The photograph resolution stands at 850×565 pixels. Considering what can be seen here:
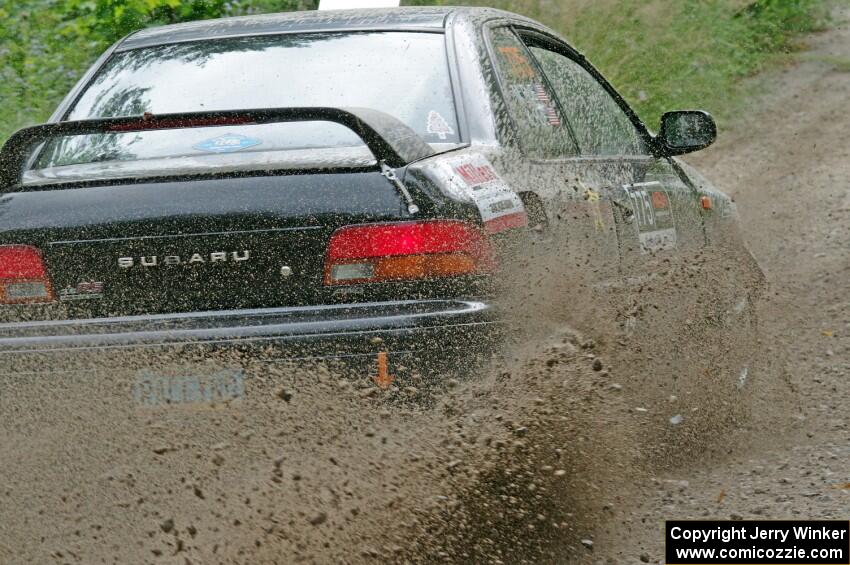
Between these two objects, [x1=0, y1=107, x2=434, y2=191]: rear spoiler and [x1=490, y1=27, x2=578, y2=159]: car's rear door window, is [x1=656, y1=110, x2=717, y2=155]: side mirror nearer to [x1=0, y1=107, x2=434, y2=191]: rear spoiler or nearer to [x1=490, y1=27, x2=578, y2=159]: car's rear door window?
[x1=490, y1=27, x2=578, y2=159]: car's rear door window

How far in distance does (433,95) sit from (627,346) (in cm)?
116

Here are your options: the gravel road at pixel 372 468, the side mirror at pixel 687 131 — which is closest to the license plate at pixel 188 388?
the gravel road at pixel 372 468

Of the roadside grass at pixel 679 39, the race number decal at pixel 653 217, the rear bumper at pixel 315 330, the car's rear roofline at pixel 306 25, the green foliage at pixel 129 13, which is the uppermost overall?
the car's rear roofline at pixel 306 25

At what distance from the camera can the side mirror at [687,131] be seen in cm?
529

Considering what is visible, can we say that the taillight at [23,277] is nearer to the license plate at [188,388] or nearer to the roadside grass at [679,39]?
the license plate at [188,388]

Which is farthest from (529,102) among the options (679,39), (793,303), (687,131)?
(679,39)

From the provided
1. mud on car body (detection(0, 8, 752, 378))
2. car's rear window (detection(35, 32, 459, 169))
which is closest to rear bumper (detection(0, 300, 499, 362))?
mud on car body (detection(0, 8, 752, 378))

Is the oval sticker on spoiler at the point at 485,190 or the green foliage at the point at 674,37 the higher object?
the oval sticker on spoiler at the point at 485,190

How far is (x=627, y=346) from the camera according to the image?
445 centimetres

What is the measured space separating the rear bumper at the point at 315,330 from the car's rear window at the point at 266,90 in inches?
22.9

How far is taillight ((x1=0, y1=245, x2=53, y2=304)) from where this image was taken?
3609 millimetres

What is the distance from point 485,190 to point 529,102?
38.0 inches

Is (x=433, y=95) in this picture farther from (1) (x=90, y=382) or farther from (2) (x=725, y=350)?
(2) (x=725, y=350)

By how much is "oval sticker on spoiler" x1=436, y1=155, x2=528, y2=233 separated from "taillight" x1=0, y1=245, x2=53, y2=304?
119 centimetres
